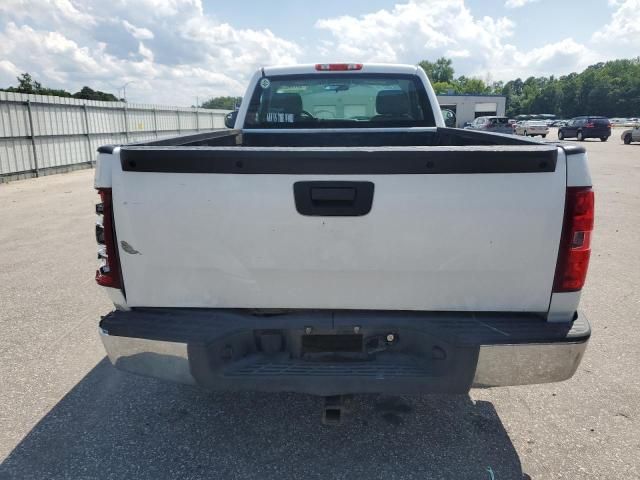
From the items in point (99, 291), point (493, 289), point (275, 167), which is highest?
point (275, 167)

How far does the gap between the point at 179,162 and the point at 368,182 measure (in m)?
0.83

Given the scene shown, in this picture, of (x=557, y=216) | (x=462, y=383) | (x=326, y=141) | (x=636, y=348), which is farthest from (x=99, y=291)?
(x=636, y=348)

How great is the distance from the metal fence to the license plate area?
583 inches

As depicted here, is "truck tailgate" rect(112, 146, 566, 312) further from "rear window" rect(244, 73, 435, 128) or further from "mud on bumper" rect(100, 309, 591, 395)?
"rear window" rect(244, 73, 435, 128)

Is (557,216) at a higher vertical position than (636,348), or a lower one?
higher

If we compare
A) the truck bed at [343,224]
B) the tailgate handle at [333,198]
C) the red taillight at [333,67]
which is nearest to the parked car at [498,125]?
the red taillight at [333,67]

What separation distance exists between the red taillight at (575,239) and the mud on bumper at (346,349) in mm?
220

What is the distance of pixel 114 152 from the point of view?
7.35 feet

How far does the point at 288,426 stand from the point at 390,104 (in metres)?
3.18

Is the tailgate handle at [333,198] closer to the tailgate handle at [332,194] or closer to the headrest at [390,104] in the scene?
the tailgate handle at [332,194]

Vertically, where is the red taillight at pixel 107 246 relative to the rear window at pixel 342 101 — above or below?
below

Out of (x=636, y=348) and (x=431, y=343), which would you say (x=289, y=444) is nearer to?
(x=431, y=343)

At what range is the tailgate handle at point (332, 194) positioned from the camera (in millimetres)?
2145

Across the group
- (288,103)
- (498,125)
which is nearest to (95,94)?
(498,125)
